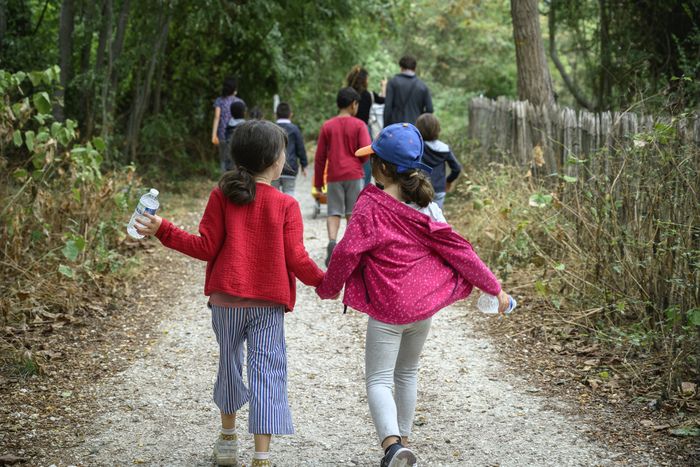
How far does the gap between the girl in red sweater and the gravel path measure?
1.80ft

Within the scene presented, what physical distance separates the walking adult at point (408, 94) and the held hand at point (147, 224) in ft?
22.0

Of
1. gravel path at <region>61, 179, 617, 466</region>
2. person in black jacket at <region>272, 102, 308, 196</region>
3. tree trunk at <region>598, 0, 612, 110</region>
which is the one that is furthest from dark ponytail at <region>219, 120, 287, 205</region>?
tree trunk at <region>598, 0, 612, 110</region>

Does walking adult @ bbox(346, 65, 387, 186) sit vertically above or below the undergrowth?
above

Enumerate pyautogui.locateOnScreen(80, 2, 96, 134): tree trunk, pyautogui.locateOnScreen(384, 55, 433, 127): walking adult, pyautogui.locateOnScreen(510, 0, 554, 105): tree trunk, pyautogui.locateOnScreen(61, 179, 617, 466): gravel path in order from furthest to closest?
pyautogui.locateOnScreen(80, 2, 96, 134): tree trunk < pyautogui.locateOnScreen(510, 0, 554, 105): tree trunk < pyautogui.locateOnScreen(384, 55, 433, 127): walking adult < pyautogui.locateOnScreen(61, 179, 617, 466): gravel path

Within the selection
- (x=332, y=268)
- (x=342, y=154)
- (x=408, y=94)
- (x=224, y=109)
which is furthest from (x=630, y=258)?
(x=224, y=109)

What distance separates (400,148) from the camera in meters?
3.82

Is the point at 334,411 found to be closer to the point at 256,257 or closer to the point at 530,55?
the point at 256,257

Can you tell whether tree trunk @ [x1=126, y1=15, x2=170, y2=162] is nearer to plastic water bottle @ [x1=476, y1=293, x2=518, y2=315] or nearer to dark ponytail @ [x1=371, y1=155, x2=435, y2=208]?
dark ponytail @ [x1=371, y1=155, x2=435, y2=208]

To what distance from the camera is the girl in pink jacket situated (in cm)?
378

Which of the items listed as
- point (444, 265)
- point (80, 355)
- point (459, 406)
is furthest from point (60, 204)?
point (444, 265)

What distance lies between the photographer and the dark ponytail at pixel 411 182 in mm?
3826

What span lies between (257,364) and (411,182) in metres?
1.11

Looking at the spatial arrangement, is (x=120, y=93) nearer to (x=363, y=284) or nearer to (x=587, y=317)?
(x=587, y=317)

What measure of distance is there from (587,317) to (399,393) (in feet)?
8.68
